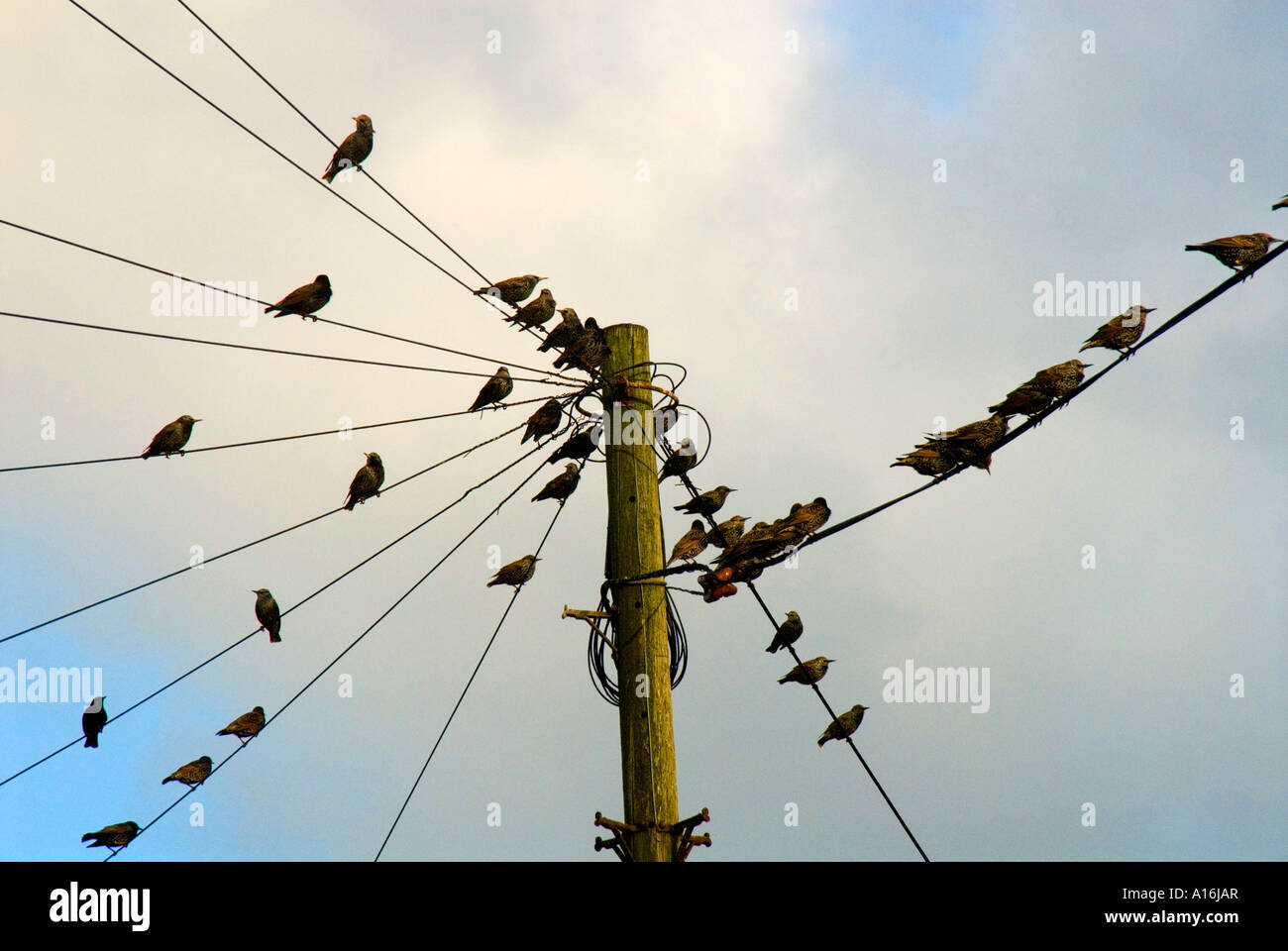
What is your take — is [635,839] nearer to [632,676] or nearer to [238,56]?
[632,676]

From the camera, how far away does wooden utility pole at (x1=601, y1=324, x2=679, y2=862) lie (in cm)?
767

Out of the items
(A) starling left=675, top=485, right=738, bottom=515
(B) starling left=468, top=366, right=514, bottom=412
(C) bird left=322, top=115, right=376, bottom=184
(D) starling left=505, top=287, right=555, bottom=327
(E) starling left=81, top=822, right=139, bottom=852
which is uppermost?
(C) bird left=322, top=115, right=376, bottom=184

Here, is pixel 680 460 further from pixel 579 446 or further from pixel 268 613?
pixel 268 613

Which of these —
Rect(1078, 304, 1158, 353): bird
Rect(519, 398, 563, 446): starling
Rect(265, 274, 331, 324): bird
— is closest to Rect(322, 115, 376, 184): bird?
Rect(265, 274, 331, 324): bird

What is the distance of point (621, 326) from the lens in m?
8.84

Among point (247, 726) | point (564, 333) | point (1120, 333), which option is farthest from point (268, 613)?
point (1120, 333)

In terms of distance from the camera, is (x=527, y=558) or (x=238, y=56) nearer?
(x=238, y=56)

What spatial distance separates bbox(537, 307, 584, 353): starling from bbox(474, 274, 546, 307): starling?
1.18 meters

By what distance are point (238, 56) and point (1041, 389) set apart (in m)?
5.46

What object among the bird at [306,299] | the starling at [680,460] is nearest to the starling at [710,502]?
the starling at [680,460]

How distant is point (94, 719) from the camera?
412 inches

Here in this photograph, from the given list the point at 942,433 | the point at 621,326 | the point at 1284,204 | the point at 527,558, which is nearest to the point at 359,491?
the point at 527,558

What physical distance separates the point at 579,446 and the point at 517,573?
4.24 ft

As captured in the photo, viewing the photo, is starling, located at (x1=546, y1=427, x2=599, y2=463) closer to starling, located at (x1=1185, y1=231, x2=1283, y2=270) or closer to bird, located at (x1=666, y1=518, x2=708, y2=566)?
bird, located at (x1=666, y1=518, x2=708, y2=566)
